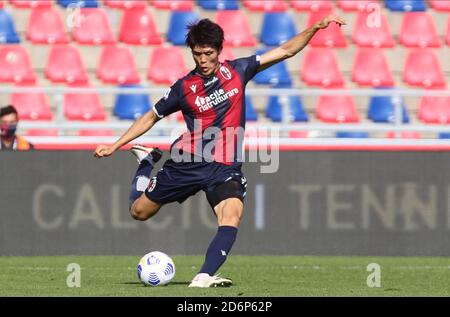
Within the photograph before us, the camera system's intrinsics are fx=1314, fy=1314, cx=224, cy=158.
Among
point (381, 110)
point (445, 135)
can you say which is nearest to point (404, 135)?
point (445, 135)

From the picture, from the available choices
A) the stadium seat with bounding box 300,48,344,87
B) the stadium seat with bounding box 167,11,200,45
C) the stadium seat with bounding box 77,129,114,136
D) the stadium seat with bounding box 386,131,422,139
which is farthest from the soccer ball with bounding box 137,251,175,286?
the stadium seat with bounding box 167,11,200,45

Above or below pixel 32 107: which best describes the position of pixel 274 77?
above

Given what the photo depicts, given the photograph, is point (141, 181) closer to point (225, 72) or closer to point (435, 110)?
point (225, 72)

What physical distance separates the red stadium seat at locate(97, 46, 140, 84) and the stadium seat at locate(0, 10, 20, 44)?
1.26 metres

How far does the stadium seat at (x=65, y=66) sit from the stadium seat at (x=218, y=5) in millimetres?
2094

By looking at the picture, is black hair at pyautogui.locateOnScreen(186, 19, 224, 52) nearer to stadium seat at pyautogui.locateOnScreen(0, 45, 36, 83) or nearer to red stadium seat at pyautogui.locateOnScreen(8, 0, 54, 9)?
stadium seat at pyautogui.locateOnScreen(0, 45, 36, 83)

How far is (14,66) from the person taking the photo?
1814 centimetres

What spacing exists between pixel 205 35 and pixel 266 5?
9062mm

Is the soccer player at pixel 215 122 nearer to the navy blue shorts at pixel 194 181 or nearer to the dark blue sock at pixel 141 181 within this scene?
the navy blue shorts at pixel 194 181

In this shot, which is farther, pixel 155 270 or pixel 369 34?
pixel 369 34

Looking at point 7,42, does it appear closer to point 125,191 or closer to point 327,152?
point 125,191

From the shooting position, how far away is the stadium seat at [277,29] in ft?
62.4

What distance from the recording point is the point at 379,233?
50.5 feet
